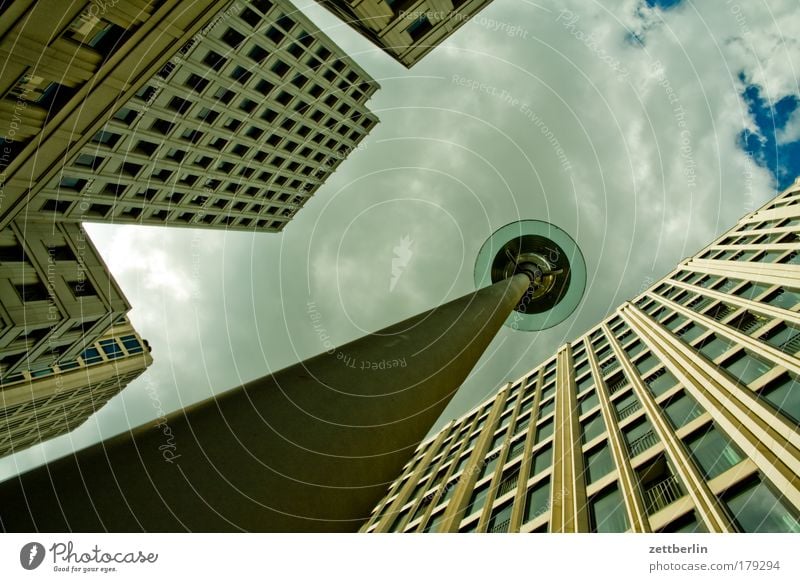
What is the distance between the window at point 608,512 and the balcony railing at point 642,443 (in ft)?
6.19

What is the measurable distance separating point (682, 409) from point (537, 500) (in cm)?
599

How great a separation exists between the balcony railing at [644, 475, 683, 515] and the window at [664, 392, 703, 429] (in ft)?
9.06

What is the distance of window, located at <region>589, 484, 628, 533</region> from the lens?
10.1m

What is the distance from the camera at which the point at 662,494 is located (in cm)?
1026

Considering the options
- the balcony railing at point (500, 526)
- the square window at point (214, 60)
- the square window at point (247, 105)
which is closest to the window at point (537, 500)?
the balcony railing at point (500, 526)

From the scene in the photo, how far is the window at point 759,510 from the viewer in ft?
23.5

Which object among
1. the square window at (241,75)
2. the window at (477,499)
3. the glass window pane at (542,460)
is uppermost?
the square window at (241,75)

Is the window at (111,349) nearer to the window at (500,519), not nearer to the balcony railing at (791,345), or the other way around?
the window at (500,519)

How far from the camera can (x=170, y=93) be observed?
70.7ft

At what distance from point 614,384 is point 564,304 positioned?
6.07 m

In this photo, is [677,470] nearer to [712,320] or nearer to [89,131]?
[712,320]

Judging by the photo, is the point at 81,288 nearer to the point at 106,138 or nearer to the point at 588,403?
the point at 106,138

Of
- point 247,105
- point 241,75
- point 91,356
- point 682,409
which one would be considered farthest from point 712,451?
Answer: point 91,356
